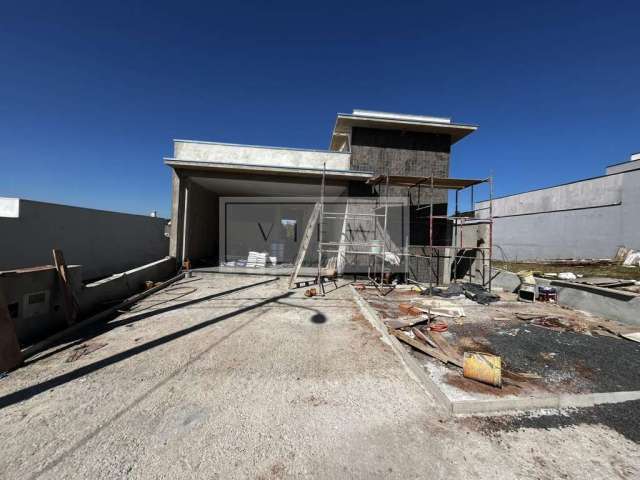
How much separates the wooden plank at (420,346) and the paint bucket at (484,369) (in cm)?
41

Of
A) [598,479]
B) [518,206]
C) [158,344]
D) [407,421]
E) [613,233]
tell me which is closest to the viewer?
[598,479]

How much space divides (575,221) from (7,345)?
85.5 ft

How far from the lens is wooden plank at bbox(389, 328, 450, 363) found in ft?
12.4

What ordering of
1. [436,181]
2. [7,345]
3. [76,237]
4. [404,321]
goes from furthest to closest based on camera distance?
[76,237], [436,181], [404,321], [7,345]

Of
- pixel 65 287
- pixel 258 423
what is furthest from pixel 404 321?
pixel 65 287

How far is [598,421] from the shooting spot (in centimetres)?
268

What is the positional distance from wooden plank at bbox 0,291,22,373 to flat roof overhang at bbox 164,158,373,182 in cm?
700

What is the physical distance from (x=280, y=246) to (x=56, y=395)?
12.1 m

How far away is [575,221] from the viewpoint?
16703mm

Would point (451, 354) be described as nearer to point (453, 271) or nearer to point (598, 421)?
point (598, 421)

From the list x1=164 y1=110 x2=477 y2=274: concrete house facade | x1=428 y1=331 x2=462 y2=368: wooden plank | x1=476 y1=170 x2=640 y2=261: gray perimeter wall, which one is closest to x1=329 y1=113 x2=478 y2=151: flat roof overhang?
x1=164 y1=110 x2=477 y2=274: concrete house facade

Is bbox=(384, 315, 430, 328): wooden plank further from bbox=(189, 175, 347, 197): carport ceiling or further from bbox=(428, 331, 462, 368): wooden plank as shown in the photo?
bbox=(189, 175, 347, 197): carport ceiling

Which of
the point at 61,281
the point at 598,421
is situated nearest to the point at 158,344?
the point at 61,281

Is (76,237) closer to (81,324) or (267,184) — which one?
(81,324)
